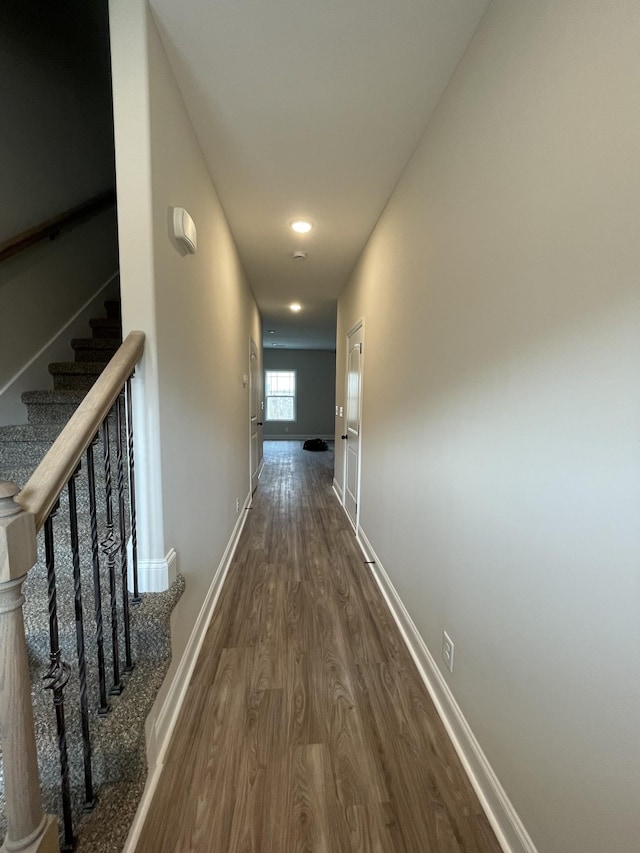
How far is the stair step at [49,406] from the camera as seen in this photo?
6.42ft

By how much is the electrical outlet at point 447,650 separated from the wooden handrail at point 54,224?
2.84 m

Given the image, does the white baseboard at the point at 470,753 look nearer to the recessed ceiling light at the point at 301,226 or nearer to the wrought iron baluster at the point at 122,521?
the wrought iron baluster at the point at 122,521

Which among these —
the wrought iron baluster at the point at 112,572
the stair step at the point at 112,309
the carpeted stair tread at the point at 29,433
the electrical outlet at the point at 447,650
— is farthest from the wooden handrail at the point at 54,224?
the electrical outlet at the point at 447,650

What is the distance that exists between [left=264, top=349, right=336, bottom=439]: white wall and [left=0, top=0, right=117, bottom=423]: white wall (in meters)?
7.39

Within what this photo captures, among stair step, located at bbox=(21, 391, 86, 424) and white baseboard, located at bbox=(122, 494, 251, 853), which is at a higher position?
stair step, located at bbox=(21, 391, 86, 424)

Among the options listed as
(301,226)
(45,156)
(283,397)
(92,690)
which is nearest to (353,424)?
(301,226)

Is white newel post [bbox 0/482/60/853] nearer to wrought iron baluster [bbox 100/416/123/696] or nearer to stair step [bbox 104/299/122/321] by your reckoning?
wrought iron baluster [bbox 100/416/123/696]

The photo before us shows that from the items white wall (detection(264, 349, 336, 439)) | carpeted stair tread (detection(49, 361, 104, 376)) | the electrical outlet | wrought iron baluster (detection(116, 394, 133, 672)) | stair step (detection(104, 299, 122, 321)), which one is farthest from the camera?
white wall (detection(264, 349, 336, 439))

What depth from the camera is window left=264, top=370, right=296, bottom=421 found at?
10.1 meters

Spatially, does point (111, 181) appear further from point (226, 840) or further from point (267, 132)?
point (226, 840)

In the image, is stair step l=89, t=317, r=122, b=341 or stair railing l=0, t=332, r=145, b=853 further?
stair step l=89, t=317, r=122, b=341

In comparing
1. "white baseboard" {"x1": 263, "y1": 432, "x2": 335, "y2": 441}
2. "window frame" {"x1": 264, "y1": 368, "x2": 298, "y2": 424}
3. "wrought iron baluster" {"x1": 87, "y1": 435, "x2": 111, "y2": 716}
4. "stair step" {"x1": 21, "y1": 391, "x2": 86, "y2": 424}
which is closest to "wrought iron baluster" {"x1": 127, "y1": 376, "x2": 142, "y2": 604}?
"wrought iron baluster" {"x1": 87, "y1": 435, "x2": 111, "y2": 716}

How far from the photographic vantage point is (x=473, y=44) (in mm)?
1292

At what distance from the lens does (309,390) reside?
400 inches
